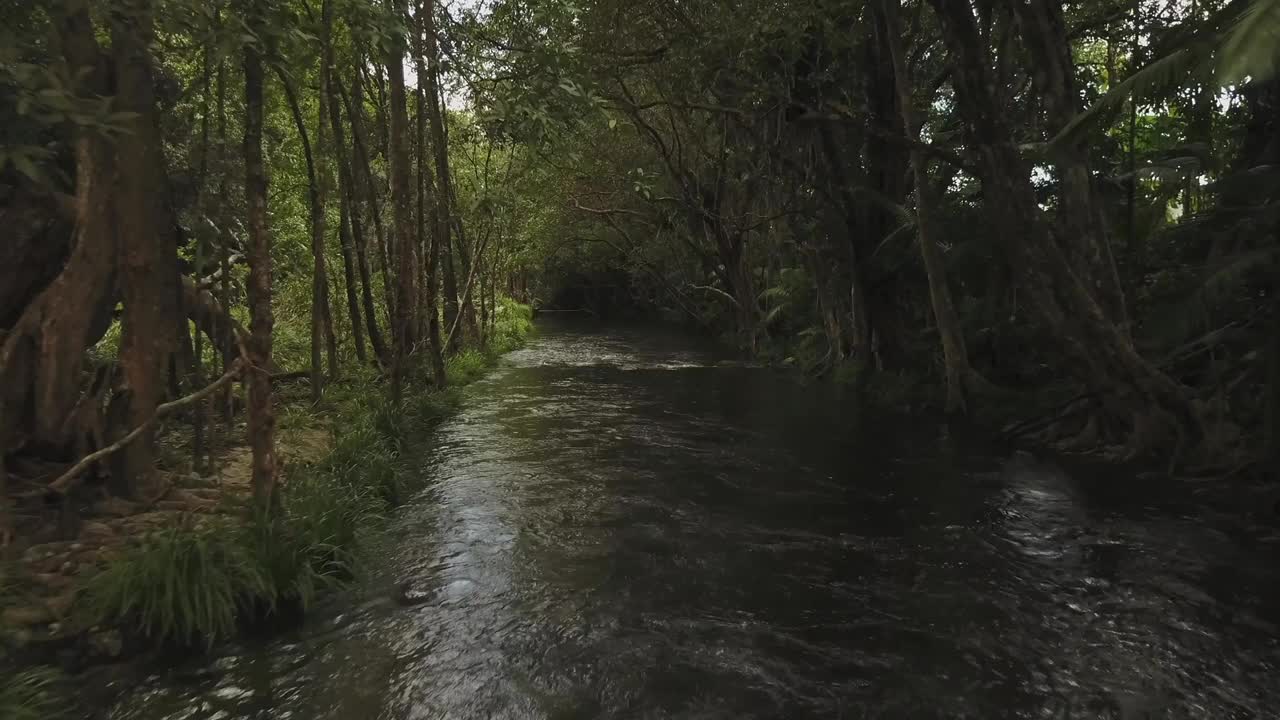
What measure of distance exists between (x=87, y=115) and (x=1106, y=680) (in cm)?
705

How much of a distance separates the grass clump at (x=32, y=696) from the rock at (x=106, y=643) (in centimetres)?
35

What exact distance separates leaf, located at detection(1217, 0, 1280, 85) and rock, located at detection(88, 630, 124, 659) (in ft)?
25.7

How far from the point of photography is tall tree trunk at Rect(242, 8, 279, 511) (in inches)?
256

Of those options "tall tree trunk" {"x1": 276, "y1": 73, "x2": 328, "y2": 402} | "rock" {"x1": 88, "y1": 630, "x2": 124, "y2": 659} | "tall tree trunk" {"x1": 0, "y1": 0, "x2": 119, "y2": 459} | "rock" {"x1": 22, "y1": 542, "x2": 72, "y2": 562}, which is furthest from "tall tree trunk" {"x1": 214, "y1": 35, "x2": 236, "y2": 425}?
"rock" {"x1": 88, "y1": 630, "x2": 124, "y2": 659}

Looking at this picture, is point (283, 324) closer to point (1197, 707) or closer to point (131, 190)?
point (131, 190)

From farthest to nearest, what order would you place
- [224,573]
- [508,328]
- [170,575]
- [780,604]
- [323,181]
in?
[508,328] → [323,181] → [780,604] → [224,573] → [170,575]

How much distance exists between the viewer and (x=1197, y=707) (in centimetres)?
475

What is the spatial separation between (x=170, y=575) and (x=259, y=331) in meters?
2.21

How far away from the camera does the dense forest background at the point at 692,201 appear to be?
6.51m

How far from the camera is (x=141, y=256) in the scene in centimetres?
685

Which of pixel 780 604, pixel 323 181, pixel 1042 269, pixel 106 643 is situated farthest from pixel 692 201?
pixel 106 643

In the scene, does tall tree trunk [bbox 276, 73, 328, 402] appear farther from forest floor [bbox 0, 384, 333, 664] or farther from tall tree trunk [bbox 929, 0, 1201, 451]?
tall tree trunk [bbox 929, 0, 1201, 451]

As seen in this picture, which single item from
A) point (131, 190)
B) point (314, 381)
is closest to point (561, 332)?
point (314, 381)

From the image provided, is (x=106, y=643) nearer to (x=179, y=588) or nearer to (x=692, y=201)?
(x=179, y=588)
